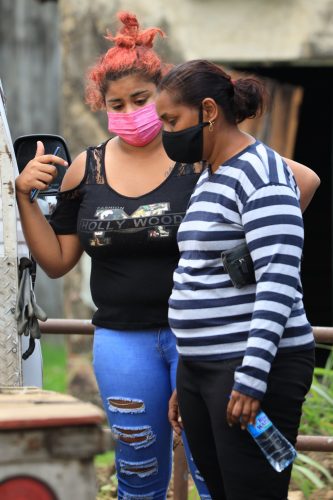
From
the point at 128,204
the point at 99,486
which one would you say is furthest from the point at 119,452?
the point at 99,486

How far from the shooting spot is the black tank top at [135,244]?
3.88m

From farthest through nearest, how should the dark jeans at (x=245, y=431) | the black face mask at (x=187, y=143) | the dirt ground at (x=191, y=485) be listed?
the dirt ground at (x=191, y=485) → the black face mask at (x=187, y=143) → the dark jeans at (x=245, y=431)

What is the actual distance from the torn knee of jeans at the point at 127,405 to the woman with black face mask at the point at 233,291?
0.40 meters

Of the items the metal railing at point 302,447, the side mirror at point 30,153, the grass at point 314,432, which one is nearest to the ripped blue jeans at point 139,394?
the side mirror at point 30,153

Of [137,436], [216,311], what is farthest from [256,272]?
[137,436]

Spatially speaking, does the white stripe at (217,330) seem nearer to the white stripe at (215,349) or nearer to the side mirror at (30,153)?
the white stripe at (215,349)

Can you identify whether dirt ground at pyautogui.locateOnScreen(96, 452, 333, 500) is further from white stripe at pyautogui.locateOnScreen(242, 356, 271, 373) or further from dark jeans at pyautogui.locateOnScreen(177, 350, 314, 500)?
white stripe at pyautogui.locateOnScreen(242, 356, 271, 373)

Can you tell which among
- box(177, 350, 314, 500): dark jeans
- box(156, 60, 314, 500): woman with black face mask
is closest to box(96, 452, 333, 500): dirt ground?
box(156, 60, 314, 500): woman with black face mask

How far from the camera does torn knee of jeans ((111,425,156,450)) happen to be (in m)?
3.95

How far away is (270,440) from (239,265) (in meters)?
0.48

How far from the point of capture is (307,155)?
39.0 ft

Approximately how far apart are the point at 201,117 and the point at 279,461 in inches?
38.9

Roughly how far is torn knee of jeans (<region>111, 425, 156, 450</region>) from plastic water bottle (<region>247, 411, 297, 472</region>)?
75 cm

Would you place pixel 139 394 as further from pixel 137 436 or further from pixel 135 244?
pixel 135 244
